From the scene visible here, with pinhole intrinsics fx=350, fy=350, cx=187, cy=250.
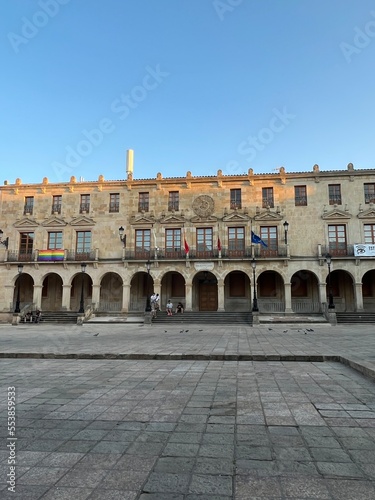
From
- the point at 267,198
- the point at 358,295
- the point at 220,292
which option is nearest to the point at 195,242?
the point at 220,292

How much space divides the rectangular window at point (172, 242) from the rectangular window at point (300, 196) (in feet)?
32.5

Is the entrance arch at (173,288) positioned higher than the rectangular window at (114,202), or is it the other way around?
the rectangular window at (114,202)

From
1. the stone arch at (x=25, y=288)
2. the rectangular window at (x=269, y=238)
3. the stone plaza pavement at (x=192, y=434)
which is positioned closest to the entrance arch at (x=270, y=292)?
the rectangular window at (x=269, y=238)

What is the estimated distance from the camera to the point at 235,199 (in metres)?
29.3

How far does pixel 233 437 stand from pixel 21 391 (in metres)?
3.73

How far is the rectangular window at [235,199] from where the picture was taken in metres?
29.1

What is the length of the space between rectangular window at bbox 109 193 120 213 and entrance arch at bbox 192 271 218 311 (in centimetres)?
908

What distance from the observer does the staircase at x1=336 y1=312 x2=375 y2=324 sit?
23484mm

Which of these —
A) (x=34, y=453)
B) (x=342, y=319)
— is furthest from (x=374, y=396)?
(x=342, y=319)

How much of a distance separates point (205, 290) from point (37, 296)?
14.0 m

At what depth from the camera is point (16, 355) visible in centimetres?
941

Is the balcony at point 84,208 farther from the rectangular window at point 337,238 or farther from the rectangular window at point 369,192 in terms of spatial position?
the rectangular window at point 369,192

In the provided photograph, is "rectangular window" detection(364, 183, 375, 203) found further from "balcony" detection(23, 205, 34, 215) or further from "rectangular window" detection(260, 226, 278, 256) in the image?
"balcony" detection(23, 205, 34, 215)

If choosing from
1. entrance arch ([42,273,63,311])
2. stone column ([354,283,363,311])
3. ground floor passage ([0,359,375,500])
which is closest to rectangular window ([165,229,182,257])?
entrance arch ([42,273,63,311])
